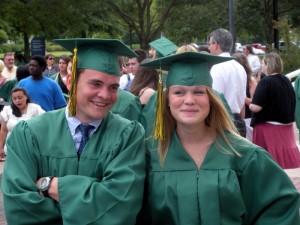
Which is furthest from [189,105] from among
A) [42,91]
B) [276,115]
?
[42,91]

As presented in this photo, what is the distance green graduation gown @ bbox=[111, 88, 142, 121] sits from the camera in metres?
5.25

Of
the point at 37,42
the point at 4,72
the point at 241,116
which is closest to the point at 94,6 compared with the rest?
the point at 37,42

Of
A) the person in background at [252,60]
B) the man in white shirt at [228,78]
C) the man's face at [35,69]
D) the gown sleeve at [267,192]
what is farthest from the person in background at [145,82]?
the person in background at [252,60]

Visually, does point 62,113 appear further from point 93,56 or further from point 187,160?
point 187,160

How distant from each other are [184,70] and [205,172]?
576mm

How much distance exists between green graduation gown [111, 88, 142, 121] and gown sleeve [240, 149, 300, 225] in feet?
6.52

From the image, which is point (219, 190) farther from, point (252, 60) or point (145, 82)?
point (252, 60)

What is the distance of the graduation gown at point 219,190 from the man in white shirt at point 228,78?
12.1 feet

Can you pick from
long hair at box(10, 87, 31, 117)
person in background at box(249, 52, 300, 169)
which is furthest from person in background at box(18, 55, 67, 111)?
person in background at box(249, 52, 300, 169)

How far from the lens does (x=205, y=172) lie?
3.32 metres

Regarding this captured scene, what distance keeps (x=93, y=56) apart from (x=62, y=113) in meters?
0.35

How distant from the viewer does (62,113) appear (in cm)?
347

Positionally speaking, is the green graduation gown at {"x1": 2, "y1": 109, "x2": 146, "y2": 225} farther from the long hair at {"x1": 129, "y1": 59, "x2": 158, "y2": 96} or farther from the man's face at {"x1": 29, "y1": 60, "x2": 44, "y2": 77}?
the man's face at {"x1": 29, "y1": 60, "x2": 44, "y2": 77}

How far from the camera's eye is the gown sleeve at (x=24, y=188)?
10.3 feet
